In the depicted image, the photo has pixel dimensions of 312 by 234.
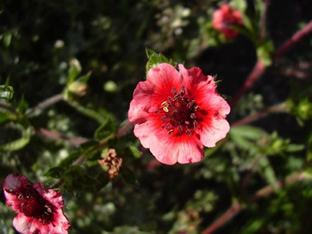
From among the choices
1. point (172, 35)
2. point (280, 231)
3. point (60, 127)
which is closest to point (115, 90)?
point (60, 127)

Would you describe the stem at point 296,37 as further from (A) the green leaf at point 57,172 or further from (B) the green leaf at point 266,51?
(A) the green leaf at point 57,172

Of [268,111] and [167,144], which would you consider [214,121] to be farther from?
[268,111]

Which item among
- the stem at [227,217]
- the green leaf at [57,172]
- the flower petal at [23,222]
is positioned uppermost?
the stem at [227,217]

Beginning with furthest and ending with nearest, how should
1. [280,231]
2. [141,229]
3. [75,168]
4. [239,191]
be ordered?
1. [280,231]
2. [239,191]
3. [141,229]
4. [75,168]

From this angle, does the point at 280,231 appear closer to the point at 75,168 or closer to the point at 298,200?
the point at 298,200

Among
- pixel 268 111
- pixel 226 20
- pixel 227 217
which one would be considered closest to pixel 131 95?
pixel 226 20

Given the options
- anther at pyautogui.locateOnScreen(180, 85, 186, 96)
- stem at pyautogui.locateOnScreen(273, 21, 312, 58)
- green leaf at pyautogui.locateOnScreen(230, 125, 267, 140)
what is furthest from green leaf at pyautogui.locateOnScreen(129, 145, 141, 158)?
stem at pyautogui.locateOnScreen(273, 21, 312, 58)

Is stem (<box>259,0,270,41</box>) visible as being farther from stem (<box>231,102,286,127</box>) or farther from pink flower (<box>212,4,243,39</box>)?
stem (<box>231,102,286,127</box>)

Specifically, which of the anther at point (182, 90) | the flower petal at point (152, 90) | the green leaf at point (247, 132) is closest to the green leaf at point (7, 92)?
the flower petal at point (152, 90)
